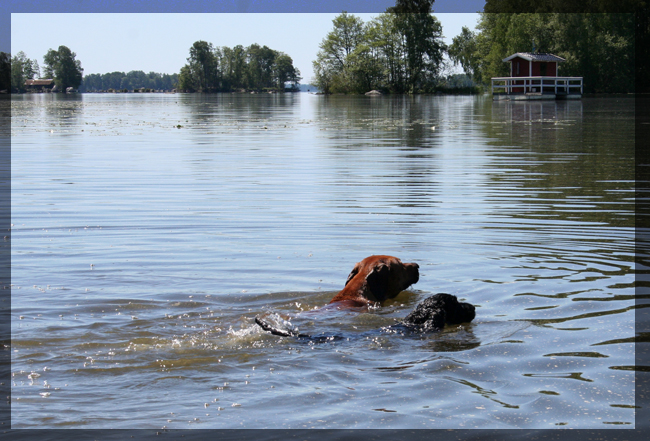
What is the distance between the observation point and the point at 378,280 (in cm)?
662

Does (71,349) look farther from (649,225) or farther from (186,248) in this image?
(649,225)

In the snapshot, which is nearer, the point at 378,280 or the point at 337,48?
the point at 378,280

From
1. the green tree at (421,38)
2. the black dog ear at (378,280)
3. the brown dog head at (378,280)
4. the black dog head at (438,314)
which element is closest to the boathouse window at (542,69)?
the green tree at (421,38)

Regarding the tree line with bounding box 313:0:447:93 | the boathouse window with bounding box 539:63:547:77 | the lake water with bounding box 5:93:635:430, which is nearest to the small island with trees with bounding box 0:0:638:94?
the tree line with bounding box 313:0:447:93

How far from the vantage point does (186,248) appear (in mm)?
9336

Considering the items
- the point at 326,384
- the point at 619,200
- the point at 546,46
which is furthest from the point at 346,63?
the point at 326,384

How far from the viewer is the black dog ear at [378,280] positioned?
21.6 feet

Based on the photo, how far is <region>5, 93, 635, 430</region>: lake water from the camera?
4266mm

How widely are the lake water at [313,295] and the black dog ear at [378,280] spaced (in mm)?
167

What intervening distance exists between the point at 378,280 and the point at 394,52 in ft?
377

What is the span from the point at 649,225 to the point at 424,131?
20860mm

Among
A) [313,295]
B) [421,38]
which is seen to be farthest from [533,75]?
[313,295]

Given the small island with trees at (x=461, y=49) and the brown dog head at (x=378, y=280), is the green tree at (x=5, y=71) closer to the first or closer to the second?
the small island with trees at (x=461, y=49)

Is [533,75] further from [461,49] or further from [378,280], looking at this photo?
[378,280]
